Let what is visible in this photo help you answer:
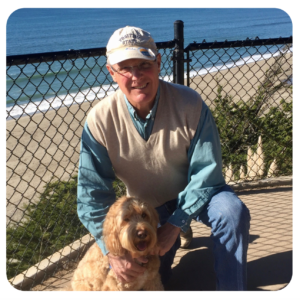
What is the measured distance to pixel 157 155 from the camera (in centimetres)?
240

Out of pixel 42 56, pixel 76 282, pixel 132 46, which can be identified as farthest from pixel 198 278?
pixel 42 56

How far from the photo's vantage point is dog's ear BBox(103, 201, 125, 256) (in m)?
2.21

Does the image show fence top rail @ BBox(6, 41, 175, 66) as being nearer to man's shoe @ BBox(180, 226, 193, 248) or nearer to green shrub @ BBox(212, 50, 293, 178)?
man's shoe @ BBox(180, 226, 193, 248)

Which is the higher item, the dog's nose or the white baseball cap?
the white baseball cap

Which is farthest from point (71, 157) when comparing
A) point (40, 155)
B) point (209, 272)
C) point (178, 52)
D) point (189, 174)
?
point (40, 155)

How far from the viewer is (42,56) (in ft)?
9.02

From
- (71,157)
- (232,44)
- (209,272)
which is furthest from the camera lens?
(71,157)

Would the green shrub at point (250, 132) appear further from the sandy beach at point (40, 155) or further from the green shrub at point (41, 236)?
the green shrub at point (41, 236)

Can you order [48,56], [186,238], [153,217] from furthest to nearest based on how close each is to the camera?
[186,238]
[48,56]
[153,217]

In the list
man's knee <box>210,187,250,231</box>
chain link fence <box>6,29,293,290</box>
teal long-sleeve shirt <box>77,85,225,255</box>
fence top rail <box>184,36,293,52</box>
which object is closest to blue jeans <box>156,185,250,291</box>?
man's knee <box>210,187,250,231</box>

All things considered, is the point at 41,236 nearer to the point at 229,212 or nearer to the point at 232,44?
the point at 229,212

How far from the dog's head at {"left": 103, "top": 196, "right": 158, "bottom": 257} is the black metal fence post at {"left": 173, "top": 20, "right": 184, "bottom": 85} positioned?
1.73 metres

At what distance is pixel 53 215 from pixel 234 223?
2316mm

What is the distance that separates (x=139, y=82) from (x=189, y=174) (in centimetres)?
70
